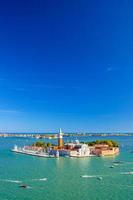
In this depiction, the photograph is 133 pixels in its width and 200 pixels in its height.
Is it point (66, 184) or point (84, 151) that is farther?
point (84, 151)

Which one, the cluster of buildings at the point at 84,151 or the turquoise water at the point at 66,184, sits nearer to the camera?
the turquoise water at the point at 66,184

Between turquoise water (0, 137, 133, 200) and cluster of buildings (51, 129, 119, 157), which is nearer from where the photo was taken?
turquoise water (0, 137, 133, 200)

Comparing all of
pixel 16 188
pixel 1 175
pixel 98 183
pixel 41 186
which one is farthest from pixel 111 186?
pixel 1 175

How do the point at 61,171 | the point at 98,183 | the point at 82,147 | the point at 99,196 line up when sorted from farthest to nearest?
the point at 82,147
the point at 61,171
the point at 98,183
the point at 99,196

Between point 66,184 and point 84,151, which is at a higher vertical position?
point 84,151

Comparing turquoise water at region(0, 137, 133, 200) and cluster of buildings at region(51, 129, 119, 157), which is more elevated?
cluster of buildings at region(51, 129, 119, 157)

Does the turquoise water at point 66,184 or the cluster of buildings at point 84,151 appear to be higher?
the cluster of buildings at point 84,151

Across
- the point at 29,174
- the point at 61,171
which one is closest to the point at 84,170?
the point at 61,171

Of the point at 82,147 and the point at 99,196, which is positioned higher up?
the point at 82,147

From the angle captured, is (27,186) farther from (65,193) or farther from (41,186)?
(65,193)

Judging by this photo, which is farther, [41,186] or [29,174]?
[29,174]

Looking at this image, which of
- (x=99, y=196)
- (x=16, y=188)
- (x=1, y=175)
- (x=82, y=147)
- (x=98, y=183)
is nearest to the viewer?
(x=99, y=196)
